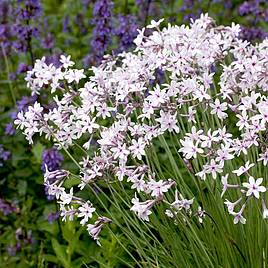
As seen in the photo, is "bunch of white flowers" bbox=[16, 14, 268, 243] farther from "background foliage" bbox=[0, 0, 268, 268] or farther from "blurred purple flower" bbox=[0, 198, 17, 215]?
"blurred purple flower" bbox=[0, 198, 17, 215]

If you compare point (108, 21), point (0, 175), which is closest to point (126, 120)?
point (108, 21)

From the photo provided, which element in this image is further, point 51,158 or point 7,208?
point 7,208

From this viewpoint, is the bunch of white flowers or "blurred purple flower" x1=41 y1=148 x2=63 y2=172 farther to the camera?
"blurred purple flower" x1=41 y1=148 x2=63 y2=172

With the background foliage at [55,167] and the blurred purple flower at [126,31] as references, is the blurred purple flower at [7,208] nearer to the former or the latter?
the background foliage at [55,167]

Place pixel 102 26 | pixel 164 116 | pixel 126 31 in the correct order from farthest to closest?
1. pixel 126 31
2. pixel 102 26
3. pixel 164 116

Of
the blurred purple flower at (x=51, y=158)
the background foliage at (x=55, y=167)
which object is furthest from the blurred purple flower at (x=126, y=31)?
the blurred purple flower at (x=51, y=158)

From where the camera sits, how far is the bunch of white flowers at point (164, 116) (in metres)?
2.70

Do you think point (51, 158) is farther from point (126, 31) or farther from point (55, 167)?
point (126, 31)

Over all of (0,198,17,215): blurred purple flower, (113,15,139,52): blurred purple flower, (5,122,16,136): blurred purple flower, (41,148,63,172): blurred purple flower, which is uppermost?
(113,15,139,52): blurred purple flower

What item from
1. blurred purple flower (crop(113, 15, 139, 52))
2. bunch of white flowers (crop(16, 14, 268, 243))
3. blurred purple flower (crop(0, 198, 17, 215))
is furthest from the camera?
blurred purple flower (crop(113, 15, 139, 52))

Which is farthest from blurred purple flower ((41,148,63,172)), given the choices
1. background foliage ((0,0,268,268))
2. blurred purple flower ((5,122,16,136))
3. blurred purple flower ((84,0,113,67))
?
blurred purple flower ((84,0,113,67))

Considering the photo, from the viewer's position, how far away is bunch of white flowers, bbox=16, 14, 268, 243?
2.70 metres

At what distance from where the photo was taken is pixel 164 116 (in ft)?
9.32

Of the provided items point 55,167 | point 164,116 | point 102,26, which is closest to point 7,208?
point 55,167
